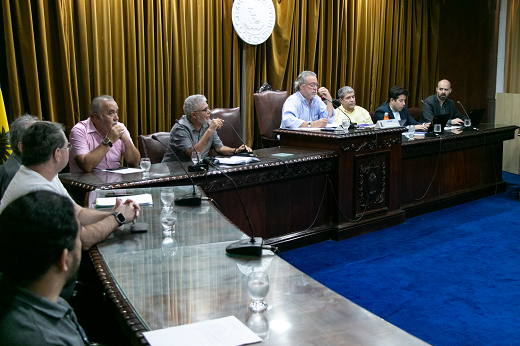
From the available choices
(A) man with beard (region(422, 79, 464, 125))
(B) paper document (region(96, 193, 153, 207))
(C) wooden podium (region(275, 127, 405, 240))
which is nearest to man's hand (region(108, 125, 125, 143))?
(B) paper document (region(96, 193, 153, 207))

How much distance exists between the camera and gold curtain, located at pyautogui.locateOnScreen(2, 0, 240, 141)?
156 inches

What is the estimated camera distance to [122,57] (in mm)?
4543

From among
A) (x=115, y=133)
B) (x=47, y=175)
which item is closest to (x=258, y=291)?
(x=47, y=175)

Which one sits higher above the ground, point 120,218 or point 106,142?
point 106,142

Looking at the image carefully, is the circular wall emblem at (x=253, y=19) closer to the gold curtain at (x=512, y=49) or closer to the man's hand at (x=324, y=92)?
the man's hand at (x=324, y=92)

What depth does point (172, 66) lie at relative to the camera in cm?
496

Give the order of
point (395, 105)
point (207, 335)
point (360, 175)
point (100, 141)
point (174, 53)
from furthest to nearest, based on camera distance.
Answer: point (395, 105), point (174, 53), point (360, 175), point (100, 141), point (207, 335)

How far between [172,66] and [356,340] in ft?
13.7

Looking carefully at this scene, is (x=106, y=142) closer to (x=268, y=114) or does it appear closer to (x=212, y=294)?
(x=212, y=294)

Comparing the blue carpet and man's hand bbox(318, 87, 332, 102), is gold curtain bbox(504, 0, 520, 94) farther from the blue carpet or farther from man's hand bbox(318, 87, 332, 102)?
man's hand bbox(318, 87, 332, 102)

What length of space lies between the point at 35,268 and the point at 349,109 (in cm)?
448

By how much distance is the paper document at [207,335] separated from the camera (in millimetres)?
1182

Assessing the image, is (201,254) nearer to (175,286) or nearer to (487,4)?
(175,286)

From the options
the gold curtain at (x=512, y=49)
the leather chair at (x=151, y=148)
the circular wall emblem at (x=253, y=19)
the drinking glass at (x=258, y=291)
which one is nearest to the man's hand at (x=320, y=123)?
the circular wall emblem at (x=253, y=19)
